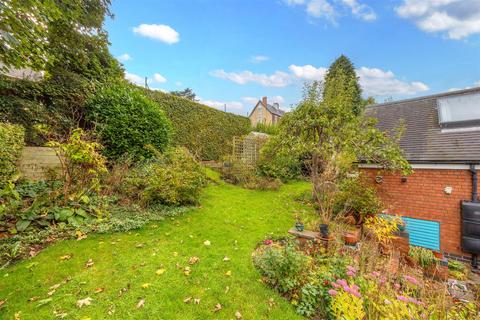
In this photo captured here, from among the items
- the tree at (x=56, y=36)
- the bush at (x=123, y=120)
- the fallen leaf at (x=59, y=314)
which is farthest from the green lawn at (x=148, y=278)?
the tree at (x=56, y=36)

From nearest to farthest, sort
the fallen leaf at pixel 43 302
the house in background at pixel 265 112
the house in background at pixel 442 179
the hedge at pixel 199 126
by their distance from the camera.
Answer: the fallen leaf at pixel 43 302 < the house in background at pixel 442 179 < the hedge at pixel 199 126 < the house in background at pixel 265 112

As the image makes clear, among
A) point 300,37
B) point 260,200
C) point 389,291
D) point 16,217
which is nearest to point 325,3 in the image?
point 300,37

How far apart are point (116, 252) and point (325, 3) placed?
10.0 m

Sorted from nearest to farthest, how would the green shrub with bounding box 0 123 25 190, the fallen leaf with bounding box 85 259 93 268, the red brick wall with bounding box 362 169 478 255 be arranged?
1. the fallen leaf with bounding box 85 259 93 268
2. the green shrub with bounding box 0 123 25 190
3. the red brick wall with bounding box 362 169 478 255

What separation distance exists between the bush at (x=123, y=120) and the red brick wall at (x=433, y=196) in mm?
8181

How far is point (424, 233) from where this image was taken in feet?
18.5

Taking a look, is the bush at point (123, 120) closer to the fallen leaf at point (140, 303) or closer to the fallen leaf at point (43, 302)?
the fallen leaf at point (43, 302)

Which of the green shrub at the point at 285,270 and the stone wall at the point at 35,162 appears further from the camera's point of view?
the stone wall at the point at 35,162

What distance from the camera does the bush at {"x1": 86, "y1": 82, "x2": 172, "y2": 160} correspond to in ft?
23.1

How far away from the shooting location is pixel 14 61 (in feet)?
15.3

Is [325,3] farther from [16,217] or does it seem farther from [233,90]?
[16,217]

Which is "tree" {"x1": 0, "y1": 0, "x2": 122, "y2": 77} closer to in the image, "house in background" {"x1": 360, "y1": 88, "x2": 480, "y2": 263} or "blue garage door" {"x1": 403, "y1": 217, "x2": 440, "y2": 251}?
"house in background" {"x1": 360, "y1": 88, "x2": 480, "y2": 263}

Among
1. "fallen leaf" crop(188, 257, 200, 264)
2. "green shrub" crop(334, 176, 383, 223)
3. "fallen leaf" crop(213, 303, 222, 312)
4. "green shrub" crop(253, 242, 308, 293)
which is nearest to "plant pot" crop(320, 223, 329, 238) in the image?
"green shrub" crop(253, 242, 308, 293)

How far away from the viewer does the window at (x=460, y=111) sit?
5844 mm
